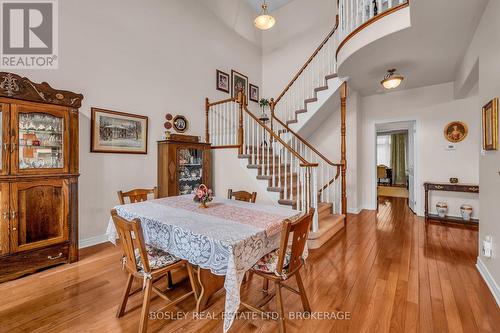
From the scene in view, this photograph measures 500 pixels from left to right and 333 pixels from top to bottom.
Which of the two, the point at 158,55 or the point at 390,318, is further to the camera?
the point at 158,55

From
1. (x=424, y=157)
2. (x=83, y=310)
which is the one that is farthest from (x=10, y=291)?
(x=424, y=157)

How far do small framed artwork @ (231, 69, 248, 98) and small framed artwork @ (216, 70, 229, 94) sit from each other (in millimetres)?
213

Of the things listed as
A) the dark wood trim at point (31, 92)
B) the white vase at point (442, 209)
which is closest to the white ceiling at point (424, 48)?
the white vase at point (442, 209)

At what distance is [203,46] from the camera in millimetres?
4883

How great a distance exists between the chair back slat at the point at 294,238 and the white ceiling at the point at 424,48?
103 inches

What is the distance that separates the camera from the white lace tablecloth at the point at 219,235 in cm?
142

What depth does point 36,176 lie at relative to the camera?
8.09 ft

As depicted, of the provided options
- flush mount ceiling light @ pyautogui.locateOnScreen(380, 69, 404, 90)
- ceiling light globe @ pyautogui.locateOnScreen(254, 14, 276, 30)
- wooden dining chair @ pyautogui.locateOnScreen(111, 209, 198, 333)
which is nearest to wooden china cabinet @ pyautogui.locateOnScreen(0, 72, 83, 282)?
wooden dining chair @ pyautogui.locateOnScreen(111, 209, 198, 333)

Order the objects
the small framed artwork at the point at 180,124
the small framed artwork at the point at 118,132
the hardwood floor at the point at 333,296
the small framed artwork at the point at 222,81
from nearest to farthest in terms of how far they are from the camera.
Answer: the hardwood floor at the point at 333,296, the small framed artwork at the point at 118,132, the small framed artwork at the point at 180,124, the small framed artwork at the point at 222,81

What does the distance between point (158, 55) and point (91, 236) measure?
10.3 ft

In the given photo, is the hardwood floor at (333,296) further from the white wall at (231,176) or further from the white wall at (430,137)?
the white wall at (430,137)

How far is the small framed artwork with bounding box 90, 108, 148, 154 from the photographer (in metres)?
3.25

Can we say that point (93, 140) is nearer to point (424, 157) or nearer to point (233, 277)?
point (233, 277)

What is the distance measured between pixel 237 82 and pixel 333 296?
16.8 ft
